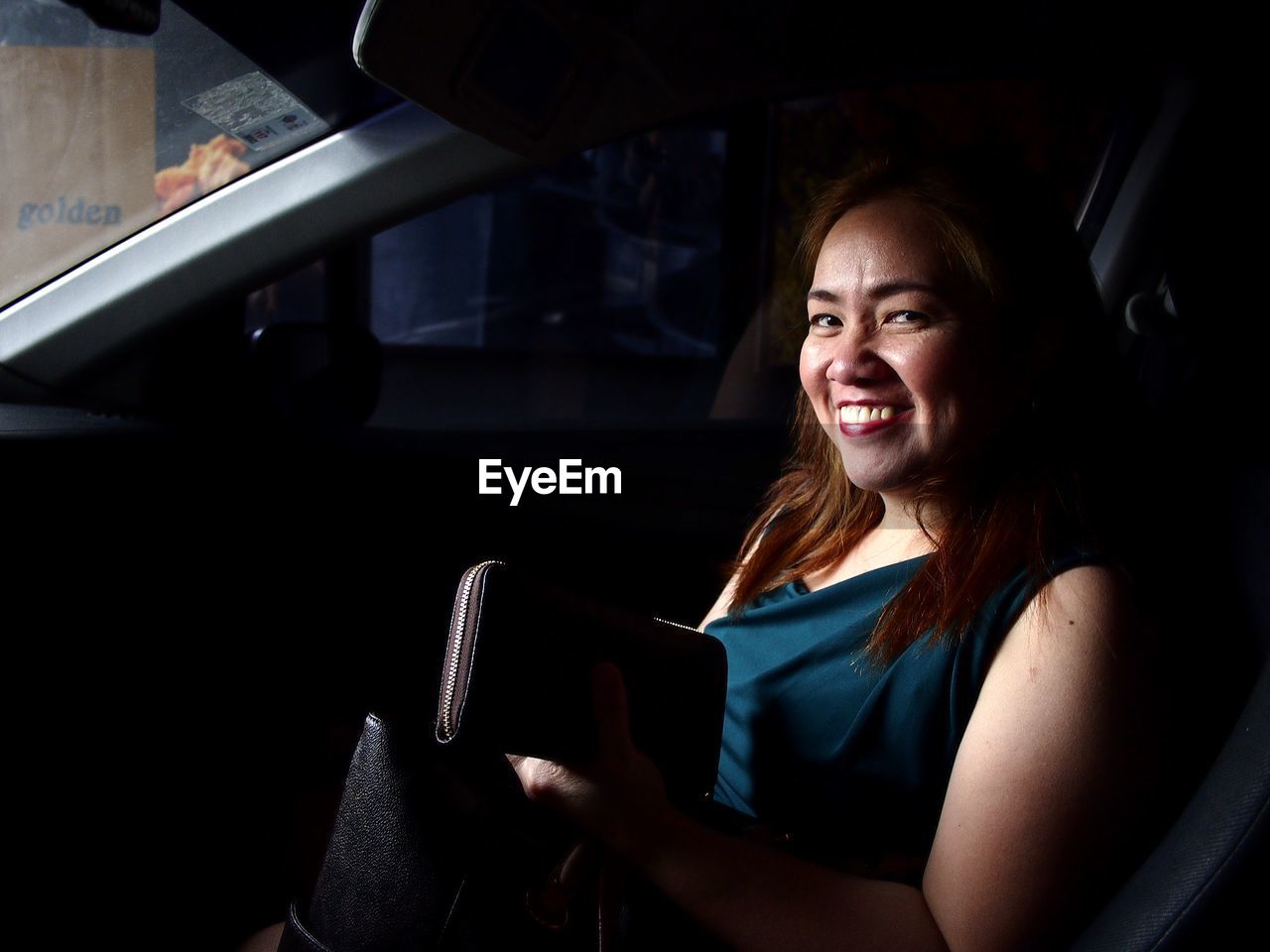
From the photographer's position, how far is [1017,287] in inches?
51.5

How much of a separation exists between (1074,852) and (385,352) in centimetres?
322

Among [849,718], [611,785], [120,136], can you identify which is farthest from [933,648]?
[120,136]

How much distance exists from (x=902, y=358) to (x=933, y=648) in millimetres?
347

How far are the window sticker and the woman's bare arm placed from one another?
1208mm

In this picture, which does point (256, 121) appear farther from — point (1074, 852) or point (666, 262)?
point (666, 262)

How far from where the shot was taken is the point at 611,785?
3.53ft

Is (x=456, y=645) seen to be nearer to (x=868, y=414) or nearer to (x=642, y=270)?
(x=868, y=414)

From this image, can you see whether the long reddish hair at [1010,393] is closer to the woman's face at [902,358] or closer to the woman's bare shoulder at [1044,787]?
the woman's face at [902,358]

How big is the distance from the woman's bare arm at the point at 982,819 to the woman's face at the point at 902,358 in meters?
0.24

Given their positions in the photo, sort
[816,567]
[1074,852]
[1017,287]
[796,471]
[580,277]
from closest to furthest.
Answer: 1. [1074,852]
2. [1017,287]
3. [816,567]
4. [796,471]
5. [580,277]

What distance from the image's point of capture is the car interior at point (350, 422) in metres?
1.57

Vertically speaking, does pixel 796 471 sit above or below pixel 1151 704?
above

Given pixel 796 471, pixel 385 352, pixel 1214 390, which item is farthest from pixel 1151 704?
pixel 385 352

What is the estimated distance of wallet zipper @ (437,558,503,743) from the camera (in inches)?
40.2
